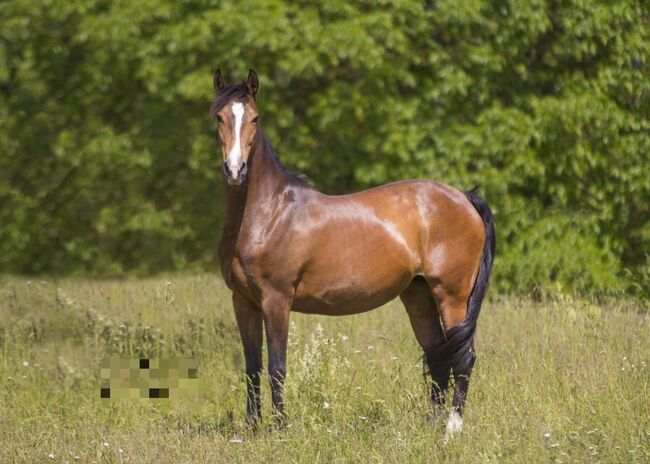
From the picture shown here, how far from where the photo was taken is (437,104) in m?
11.5

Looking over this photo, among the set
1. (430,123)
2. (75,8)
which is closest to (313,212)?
(430,123)

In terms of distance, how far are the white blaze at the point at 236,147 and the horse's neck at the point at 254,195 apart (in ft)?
0.96

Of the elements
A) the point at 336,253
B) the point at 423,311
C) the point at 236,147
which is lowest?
the point at 423,311

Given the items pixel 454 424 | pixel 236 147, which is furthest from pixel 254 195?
pixel 454 424

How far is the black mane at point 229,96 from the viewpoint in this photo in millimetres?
5402

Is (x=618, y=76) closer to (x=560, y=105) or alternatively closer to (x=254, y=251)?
(x=560, y=105)

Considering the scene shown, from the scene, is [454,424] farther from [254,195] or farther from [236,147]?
[236,147]

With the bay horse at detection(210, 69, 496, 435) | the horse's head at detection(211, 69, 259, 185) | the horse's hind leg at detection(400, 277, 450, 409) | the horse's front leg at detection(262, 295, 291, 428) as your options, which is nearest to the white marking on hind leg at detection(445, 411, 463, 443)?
the bay horse at detection(210, 69, 496, 435)

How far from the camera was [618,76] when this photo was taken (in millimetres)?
10852

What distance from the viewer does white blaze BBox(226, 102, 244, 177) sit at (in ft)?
17.0

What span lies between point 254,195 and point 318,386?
52.3 inches

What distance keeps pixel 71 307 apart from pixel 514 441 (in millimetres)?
4469

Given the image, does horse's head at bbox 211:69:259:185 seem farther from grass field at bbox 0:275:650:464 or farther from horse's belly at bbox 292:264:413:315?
grass field at bbox 0:275:650:464

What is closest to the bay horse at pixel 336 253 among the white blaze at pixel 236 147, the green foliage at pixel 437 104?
the white blaze at pixel 236 147
